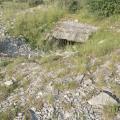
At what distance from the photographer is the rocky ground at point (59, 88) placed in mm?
6680

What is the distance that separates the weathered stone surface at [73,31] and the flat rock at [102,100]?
5.26 m

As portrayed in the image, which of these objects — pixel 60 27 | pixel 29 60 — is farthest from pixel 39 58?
pixel 60 27

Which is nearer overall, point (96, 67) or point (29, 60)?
point (96, 67)

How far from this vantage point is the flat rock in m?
6.74

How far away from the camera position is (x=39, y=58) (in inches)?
364

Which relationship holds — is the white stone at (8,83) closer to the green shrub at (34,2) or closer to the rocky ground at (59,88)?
the rocky ground at (59,88)

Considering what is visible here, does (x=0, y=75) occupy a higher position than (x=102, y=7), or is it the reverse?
(x=102, y=7)

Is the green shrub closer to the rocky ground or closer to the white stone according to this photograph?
the rocky ground

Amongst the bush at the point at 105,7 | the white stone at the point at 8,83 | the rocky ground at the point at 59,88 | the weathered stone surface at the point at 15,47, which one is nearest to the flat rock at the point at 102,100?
the rocky ground at the point at 59,88

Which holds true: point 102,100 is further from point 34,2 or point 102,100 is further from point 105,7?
point 34,2

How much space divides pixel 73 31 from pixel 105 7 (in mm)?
1376

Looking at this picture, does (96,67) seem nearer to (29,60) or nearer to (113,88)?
(113,88)

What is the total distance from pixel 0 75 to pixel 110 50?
2.74 m

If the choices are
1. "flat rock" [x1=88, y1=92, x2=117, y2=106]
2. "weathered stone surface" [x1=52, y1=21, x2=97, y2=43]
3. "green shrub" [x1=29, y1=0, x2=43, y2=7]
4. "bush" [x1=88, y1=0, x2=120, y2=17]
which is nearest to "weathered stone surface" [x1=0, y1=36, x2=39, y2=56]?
"weathered stone surface" [x1=52, y1=21, x2=97, y2=43]
